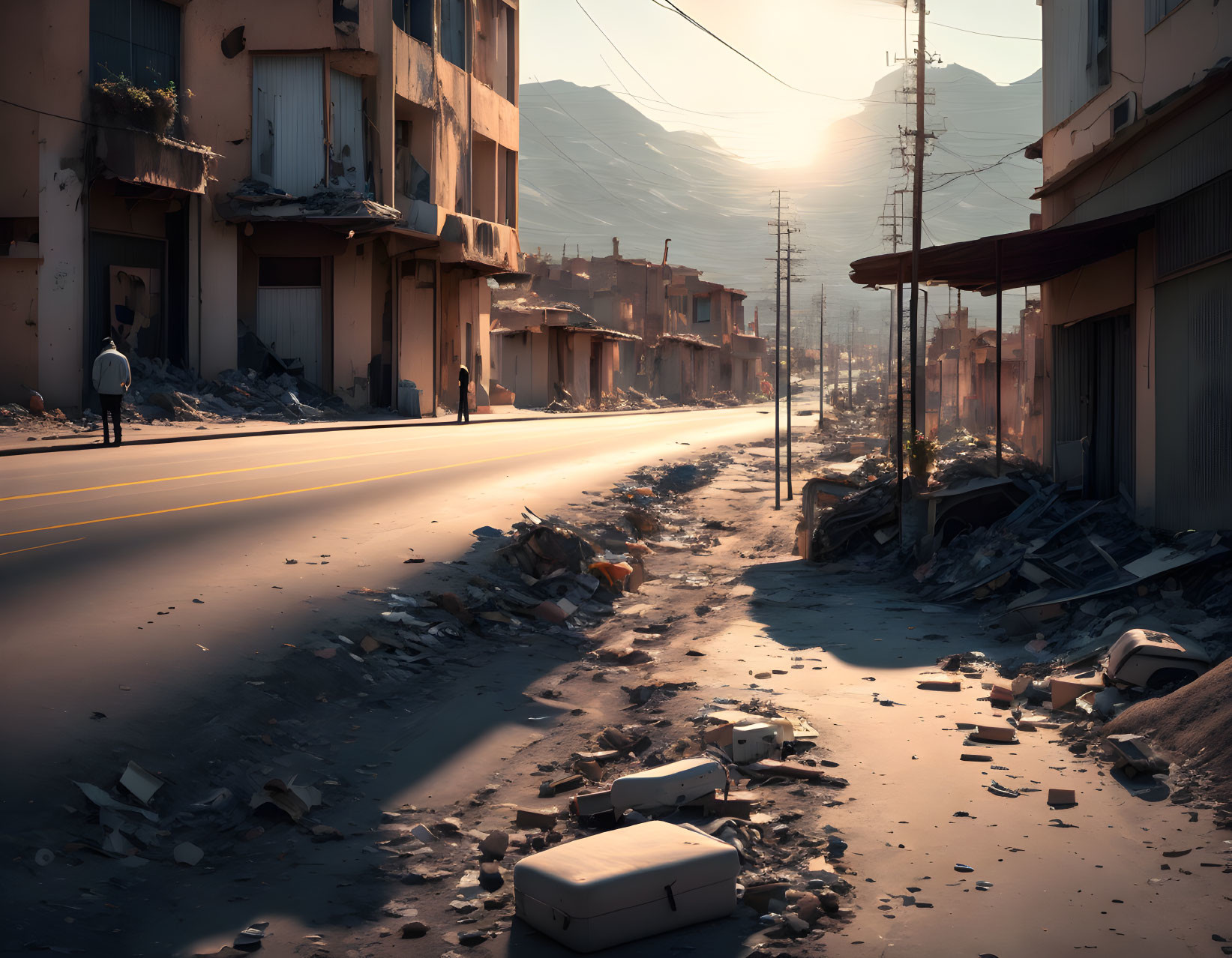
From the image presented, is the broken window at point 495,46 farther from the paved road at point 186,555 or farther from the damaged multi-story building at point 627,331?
the paved road at point 186,555

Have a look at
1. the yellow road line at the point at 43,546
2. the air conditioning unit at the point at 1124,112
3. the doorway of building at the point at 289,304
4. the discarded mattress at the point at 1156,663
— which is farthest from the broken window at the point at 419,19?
the discarded mattress at the point at 1156,663

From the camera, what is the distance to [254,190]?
102 ft

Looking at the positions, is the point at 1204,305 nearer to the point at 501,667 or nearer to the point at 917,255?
the point at 917,255

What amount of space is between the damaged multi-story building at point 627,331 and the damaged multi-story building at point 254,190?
7973 millimetres

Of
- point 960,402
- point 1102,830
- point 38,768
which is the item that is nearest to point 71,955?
point 38,768

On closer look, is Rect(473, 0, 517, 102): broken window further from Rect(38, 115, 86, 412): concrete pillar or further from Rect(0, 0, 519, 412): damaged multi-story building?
Rect(38, 115, 86, 412): concrete pillar

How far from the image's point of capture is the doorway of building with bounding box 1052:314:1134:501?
46.4ft

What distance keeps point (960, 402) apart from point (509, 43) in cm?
2763

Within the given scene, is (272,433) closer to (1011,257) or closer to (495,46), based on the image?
(1011,257)

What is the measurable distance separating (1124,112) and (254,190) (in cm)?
2475

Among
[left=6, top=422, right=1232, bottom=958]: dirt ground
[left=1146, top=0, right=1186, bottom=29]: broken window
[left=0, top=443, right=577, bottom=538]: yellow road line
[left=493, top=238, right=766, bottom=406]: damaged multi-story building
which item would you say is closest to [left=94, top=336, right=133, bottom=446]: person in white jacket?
[left=0, top=443, right=577, bottom=538]: yellow road line

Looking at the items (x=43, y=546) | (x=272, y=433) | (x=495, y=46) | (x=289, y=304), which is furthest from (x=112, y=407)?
(x=495, y=46)

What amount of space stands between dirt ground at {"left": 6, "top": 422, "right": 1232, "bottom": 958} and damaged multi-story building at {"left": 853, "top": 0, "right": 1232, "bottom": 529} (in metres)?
3.99

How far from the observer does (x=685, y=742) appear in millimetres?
6453
